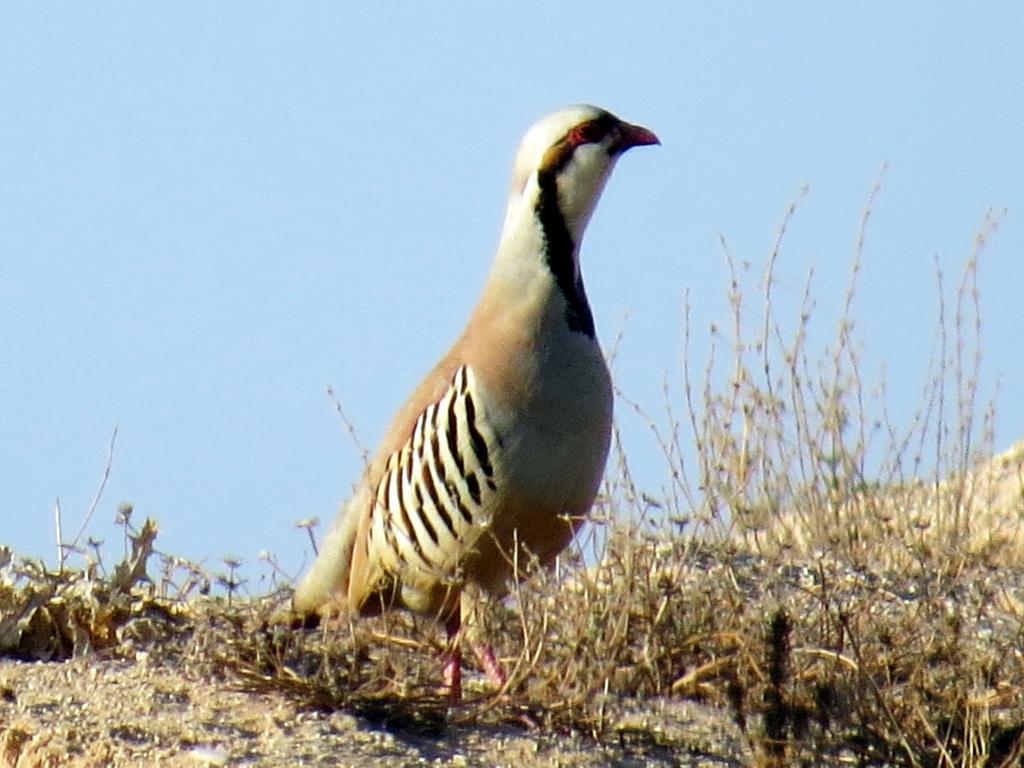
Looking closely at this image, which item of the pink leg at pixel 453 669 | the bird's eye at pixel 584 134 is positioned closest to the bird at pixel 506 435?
the bird's eye at pixel 584 134

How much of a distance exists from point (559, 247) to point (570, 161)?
0.76 feet

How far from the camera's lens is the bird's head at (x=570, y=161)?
538cm

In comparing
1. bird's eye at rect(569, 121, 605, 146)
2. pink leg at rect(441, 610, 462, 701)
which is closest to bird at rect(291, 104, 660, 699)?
bird's eye at rect(569, 121, 605, 146)

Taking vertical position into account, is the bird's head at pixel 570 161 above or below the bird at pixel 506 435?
above

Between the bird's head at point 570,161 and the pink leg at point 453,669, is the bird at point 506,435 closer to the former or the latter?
the bird's head at point 570,161

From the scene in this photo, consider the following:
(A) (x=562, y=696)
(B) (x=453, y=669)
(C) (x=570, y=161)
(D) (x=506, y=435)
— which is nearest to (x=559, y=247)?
(C) (x=570, y=161)

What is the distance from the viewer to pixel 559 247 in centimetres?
538

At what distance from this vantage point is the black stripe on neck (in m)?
5.35

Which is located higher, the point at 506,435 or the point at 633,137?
the point at 633,137

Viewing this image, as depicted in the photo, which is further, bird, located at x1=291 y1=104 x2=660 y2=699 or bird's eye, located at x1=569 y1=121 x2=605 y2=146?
bird's eye, located at x1=569 y1=121 x2=605 y2=146

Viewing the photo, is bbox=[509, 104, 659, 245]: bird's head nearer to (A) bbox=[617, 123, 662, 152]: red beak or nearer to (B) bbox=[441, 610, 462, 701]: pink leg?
(A) bbox=[617, 123, 662, 152]: red beak

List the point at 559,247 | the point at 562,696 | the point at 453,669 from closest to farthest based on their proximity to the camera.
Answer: the point at 562,696 < the point at 453,669 < the point at 559,247

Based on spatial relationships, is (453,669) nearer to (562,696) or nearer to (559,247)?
(562,696)

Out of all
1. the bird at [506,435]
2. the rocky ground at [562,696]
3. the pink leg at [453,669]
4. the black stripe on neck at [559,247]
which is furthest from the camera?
the black stripe on neck at [559,247]
